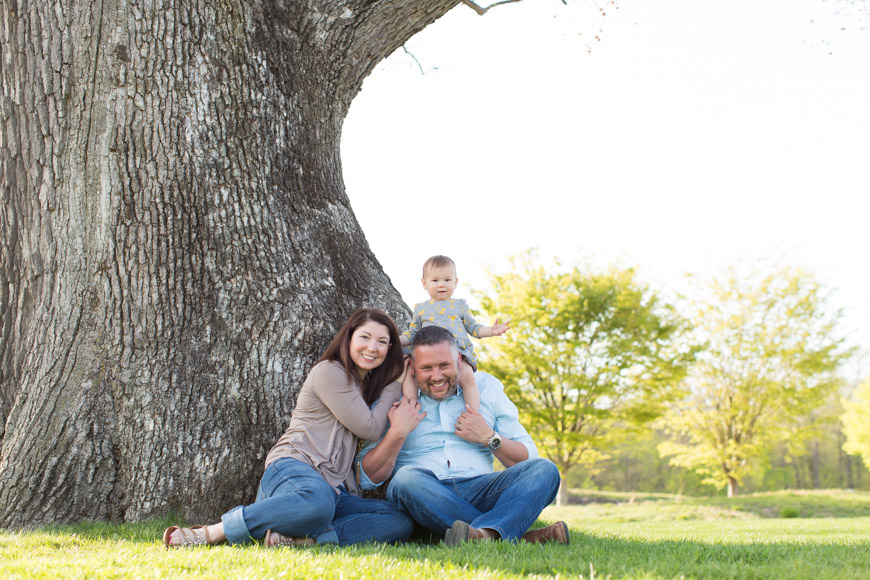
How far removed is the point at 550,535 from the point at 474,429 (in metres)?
0.85

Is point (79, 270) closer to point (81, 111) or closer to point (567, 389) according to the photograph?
point (81, 111)

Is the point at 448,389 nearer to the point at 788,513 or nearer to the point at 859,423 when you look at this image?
the point at 788,513

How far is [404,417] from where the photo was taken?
4.30 metres

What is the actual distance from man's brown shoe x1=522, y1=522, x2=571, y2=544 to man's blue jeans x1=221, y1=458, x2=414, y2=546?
0.76 m

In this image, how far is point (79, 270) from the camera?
505cm

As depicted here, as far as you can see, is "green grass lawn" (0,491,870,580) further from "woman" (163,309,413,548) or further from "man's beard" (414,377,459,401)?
"man's beard" (414,377,459,401)

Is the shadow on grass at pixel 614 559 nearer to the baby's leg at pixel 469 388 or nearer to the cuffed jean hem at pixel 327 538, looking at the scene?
the cuffed jean hem at pixel 327 538

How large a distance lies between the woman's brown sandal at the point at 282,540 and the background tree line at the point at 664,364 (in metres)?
15.4

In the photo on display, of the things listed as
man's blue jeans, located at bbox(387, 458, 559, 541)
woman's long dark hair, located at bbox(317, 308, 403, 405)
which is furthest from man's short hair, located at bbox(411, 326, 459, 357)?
man's blue jeans, located at bbox(387, 458, 559, 541)

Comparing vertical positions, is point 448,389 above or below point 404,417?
above

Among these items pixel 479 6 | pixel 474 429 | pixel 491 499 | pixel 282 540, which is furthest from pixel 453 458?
pixel 479 6

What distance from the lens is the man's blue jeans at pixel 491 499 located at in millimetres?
3820

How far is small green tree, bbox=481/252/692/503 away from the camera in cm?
1884

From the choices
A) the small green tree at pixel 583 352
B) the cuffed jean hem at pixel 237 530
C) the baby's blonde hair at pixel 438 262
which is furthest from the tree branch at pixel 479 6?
the small green tree at pixel 583 352
